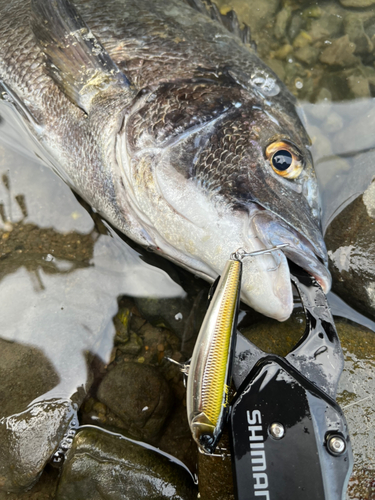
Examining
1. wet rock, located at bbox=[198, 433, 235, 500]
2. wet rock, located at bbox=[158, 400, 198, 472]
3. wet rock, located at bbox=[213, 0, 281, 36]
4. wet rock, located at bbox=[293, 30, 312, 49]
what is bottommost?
wet rock, located at bbox=[158, 400, 198, 472]

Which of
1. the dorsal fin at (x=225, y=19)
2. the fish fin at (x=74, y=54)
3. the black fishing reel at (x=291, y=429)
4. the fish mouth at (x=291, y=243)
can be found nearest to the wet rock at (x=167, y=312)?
the black fishing reel at (x=291, y=429)

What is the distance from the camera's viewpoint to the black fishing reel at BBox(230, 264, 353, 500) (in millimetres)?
1546

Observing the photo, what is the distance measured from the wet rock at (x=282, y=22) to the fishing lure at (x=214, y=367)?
267cm

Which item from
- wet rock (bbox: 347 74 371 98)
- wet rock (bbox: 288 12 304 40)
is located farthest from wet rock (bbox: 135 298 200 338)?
wet rock (bbox: 288 12 304 40)

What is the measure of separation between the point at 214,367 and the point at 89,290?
1290 millimetres

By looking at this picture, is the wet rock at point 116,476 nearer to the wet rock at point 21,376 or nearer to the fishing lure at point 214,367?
the wet rock at point 21,376

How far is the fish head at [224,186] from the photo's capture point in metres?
1.81

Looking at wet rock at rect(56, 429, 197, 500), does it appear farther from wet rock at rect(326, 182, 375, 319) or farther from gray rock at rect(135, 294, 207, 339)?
wet rock at rect(326, 182, 375, 319)

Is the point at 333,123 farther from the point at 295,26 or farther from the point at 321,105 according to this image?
the point at 295,26

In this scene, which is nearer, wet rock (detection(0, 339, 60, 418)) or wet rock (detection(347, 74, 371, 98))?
wet rock (detection(0, 339, 60, 418))

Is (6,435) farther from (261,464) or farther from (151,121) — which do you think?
(151,121)

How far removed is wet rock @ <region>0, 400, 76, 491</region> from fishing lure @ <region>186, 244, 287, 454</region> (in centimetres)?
113

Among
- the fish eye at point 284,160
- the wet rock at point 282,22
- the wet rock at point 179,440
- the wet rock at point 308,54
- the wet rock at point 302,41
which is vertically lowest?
the wet rock at point 179,440

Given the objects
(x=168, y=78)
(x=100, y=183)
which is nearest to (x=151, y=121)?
(x=168, y=78)
